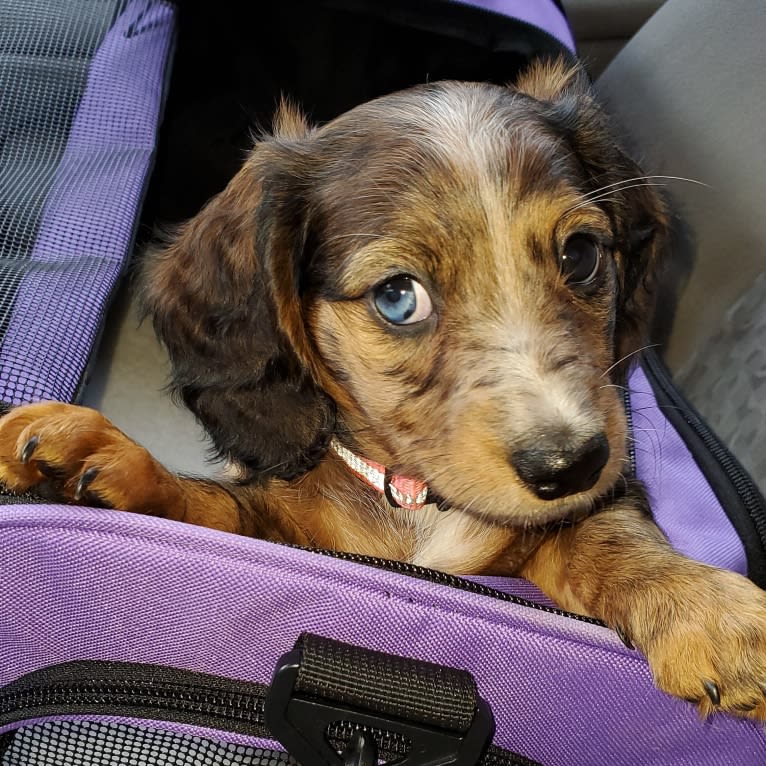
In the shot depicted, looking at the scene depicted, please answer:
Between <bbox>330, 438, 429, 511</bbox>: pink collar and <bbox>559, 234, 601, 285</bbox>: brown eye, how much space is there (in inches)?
18.6

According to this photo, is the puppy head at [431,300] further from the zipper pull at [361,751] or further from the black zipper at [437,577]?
the zipper pull at [361,751]

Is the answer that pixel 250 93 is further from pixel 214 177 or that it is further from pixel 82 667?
pixel 82 667

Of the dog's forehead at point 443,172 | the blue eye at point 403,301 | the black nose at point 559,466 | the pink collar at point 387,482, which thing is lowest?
the pink collar at point 387,482

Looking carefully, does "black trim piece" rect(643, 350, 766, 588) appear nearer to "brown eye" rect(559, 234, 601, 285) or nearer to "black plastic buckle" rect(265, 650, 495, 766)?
"brown eye" rect(559, 234, 601, 285)

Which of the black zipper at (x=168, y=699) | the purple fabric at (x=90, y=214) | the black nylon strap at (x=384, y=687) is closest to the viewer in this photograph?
the black nylon strap at (x=384, y=687)

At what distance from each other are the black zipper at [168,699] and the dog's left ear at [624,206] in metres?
0.93

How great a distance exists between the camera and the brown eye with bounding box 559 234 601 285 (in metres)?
1.51

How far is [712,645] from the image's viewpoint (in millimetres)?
1214

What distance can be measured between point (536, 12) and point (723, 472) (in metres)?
1.32

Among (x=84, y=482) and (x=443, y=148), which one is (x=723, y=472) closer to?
(x=443, y=148)

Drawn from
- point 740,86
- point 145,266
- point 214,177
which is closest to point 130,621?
point 145,266

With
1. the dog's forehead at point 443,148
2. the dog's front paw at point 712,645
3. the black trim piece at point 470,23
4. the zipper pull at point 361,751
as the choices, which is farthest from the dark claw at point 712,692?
the black trim piece at point 470,23

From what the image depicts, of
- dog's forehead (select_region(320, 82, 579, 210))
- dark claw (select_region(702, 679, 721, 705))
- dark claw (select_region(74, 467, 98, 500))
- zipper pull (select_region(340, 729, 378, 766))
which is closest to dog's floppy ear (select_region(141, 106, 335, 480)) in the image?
dog's forehead (select_region(320, 82, 579, 210))

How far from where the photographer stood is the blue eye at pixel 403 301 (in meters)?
1.44
